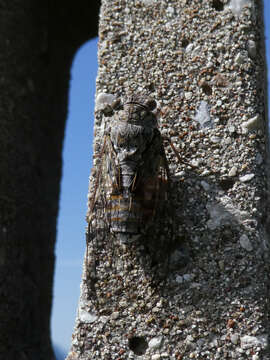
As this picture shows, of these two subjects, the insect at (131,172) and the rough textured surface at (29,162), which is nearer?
the insect at (131,172)

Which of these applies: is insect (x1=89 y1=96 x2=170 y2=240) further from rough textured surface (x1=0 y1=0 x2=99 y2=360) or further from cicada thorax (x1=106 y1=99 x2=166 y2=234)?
rough textured surface (x1=0 y1=0 x2=99 y2=360)

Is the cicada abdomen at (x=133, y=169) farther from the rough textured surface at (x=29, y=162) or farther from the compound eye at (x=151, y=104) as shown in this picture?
the rough textured surface at (x=29, y=162)

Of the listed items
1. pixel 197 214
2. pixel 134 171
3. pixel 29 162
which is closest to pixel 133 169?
pixel 134 171

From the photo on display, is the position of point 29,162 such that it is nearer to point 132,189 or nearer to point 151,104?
point 151,104

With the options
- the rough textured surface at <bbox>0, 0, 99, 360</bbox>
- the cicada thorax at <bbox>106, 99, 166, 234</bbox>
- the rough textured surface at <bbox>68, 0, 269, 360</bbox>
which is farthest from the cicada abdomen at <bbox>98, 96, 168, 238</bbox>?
the rough textured surface at <bbox>0, 0, 99, 360</bbox>

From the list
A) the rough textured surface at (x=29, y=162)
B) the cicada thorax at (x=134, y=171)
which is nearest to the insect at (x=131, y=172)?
the cicada thorax at (x=134, y=171)

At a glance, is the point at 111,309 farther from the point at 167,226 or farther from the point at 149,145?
the point at 149,145
